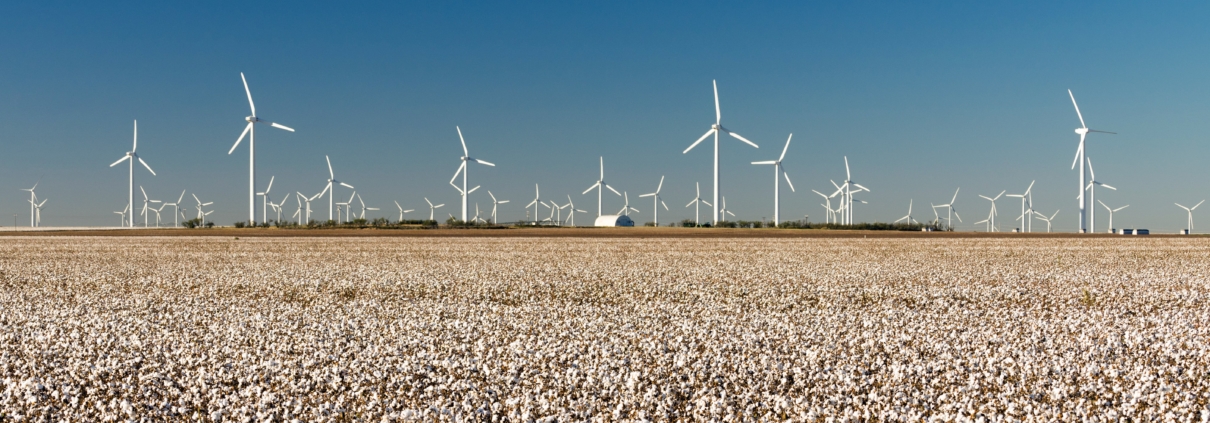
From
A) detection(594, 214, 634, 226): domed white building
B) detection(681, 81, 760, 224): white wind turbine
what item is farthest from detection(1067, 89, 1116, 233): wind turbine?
detection(594, 214, 634, 226): domed white building

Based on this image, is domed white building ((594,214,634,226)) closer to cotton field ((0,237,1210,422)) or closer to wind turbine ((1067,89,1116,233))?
wind turbine ((1067,89,1116,233))

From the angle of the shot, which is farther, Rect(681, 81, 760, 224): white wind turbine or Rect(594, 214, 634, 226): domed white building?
Rect(594, 214, 634, 226): domed white building

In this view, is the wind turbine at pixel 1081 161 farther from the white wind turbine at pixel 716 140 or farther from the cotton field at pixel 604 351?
the cotton field at pixel 604 351

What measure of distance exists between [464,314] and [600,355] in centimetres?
369

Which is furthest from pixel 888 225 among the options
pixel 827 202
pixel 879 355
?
pixel 879 355

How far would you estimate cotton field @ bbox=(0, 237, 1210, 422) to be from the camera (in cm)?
596

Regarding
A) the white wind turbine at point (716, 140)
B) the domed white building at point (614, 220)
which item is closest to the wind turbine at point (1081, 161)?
the white wind turbine at point (716, 140)

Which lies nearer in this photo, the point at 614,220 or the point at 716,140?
the point at 716,140

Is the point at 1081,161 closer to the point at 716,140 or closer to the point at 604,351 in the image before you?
the point at 716,140

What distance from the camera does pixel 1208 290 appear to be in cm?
1436

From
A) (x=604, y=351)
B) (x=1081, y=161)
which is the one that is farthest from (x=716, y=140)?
(x=604, y=351)

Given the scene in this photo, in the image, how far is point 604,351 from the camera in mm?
7836

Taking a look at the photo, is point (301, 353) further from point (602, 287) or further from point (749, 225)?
point (749, 225)

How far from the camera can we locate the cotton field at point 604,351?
596 centimetres
